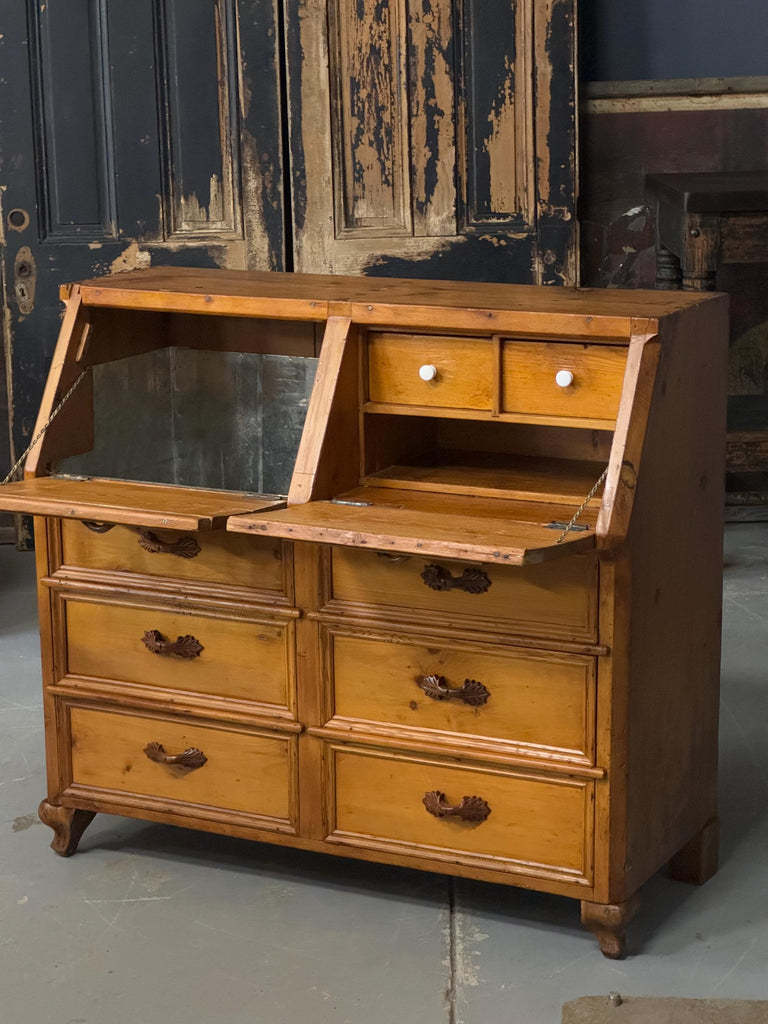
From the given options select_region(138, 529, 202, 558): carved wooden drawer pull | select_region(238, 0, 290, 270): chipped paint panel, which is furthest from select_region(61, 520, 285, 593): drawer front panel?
select_region(238, 0, 290, 270): chipped paint panel

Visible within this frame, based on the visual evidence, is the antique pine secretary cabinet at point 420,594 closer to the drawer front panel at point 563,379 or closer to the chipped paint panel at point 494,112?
the drawer front panel at point 563,379

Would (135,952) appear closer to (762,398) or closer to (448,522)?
(448,522)

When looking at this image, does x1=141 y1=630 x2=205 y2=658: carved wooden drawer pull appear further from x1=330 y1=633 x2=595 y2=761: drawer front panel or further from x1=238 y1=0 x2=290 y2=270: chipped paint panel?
x1=238 y1=0 x2=290 y2=270: chipped paint panel

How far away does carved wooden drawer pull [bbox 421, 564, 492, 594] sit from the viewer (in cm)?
295

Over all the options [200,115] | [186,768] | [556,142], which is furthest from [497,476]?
[200,115]

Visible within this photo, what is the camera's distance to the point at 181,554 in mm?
3213

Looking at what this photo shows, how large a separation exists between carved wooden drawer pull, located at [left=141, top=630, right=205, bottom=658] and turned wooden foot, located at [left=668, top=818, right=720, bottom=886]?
1.16 meters

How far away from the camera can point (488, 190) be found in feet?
18.3

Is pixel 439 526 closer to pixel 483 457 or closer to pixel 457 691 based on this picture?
pixel 457 691

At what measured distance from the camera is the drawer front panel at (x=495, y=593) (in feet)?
9.43

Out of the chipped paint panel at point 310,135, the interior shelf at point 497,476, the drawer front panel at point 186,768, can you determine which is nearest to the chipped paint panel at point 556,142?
the chipped paint panel at point 310,135

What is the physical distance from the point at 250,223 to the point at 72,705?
8.85 feet

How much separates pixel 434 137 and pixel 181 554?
283 cm

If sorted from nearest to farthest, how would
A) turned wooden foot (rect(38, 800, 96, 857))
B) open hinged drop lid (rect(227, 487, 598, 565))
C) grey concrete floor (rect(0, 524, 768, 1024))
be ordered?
1. open hinged drop lid (rect(227, 487, 598, 565))
2. grey concrete floor (rect(0, 524, 768, 1024))
3. turned wooden foot (rect(38, 800, 96, 857))
